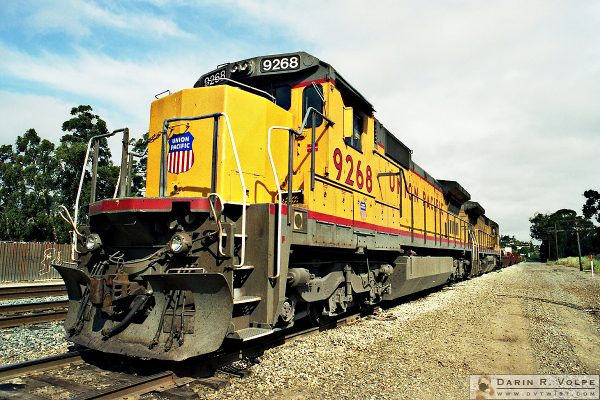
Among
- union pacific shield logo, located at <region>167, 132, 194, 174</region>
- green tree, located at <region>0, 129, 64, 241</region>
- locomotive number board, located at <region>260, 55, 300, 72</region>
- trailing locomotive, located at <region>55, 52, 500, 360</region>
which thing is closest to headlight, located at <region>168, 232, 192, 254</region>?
trailing locomotive, located at <region>55, 52, 500, 360</region>

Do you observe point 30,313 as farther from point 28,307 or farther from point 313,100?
point 313,100

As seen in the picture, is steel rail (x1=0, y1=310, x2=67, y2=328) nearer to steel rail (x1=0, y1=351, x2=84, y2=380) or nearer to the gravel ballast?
the gravel ballast

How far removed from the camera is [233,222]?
15.6 feet

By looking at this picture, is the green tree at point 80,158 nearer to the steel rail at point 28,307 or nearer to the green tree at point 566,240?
the steel rail at point 28,307

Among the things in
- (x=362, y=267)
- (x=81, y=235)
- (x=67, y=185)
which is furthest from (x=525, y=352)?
(x=67, y=185)

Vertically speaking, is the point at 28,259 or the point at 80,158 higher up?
the point at 80,158

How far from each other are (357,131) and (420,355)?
350cm

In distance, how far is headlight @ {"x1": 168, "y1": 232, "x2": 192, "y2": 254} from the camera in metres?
4.35

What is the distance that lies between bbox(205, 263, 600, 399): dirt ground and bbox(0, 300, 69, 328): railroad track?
15.1 feet

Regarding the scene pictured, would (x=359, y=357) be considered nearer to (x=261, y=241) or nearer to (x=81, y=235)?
(x=261, y=241)

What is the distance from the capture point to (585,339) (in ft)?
22.1

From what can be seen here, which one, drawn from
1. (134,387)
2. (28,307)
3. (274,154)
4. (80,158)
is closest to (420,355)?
(274,154)

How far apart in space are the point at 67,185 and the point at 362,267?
23.5 meters

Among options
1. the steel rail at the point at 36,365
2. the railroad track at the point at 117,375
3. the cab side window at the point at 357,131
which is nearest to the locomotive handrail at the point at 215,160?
the railroad track at the point at 117,375
